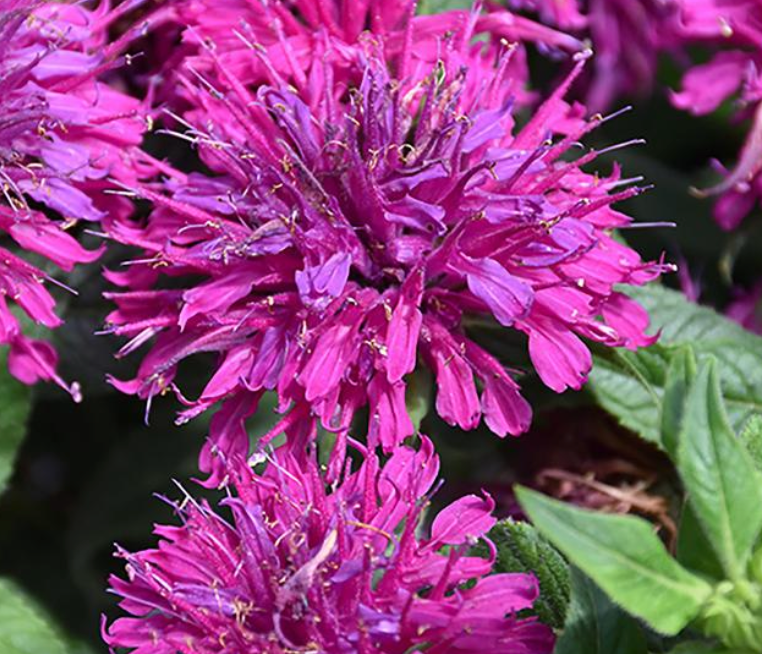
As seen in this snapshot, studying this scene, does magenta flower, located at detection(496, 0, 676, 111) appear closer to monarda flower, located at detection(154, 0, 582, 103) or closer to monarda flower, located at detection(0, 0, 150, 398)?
monarda flower, located at detection(154, 0, 582, 103)

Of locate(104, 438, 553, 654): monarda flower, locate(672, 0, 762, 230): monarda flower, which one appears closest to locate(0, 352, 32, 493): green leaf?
locate(104, 438, 553, 654): monarda flower

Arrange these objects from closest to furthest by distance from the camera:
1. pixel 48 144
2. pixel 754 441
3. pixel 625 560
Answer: pixel 625 560
pixel 754 441
pixel 48 144

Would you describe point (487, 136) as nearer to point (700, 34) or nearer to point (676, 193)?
point (700, 34)

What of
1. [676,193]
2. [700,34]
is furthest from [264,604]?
[676,193]

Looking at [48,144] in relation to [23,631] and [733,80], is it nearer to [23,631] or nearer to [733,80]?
[23,631]

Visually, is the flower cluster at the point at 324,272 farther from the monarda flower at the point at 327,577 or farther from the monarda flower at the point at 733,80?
the monarda flower at the point at 733,80

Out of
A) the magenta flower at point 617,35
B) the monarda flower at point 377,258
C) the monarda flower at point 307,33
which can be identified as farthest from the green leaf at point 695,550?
the magenta flower at point 617,35

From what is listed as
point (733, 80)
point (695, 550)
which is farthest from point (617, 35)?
point (695, 550)
